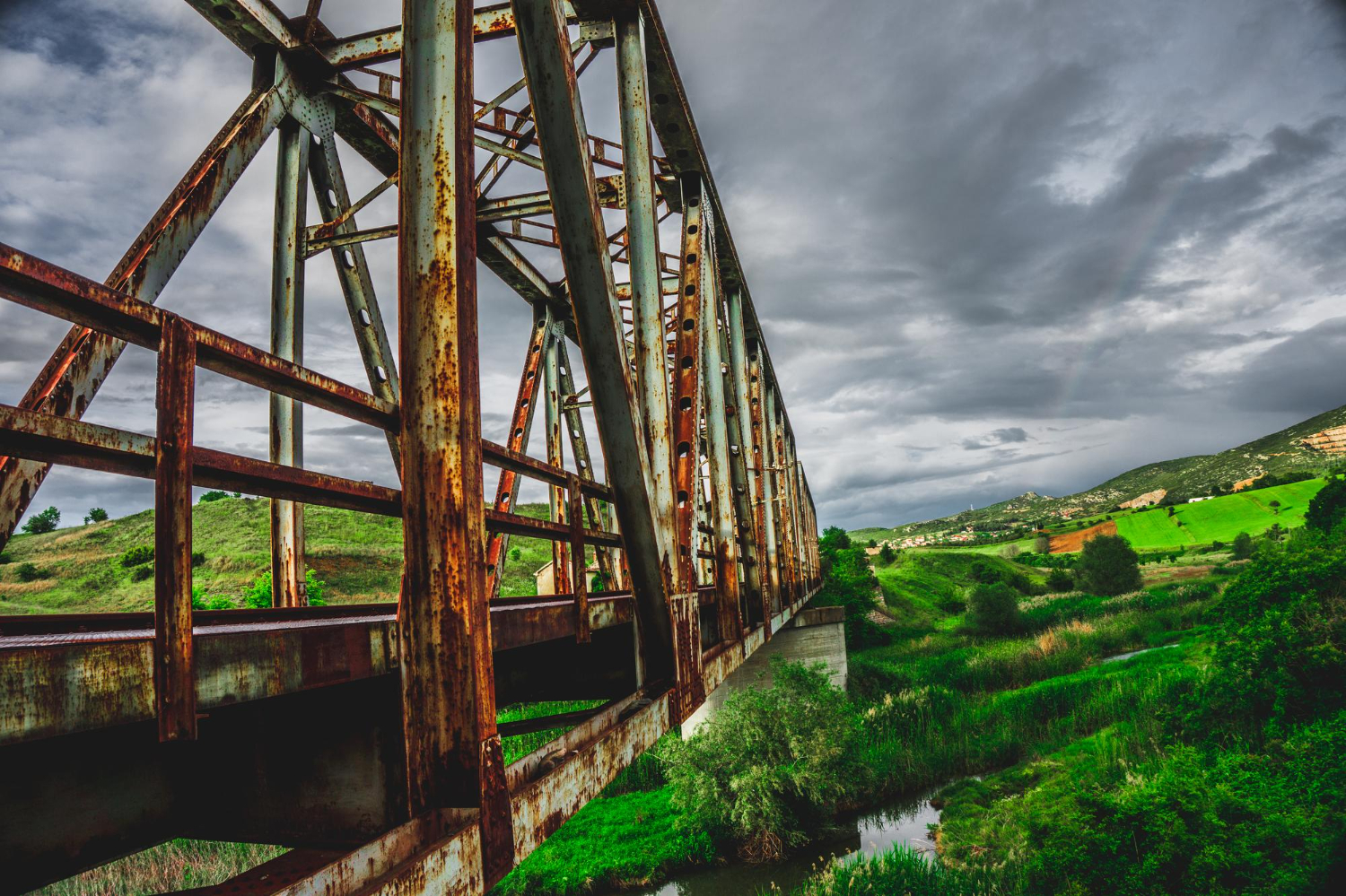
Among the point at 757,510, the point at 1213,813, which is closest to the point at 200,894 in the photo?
the point at 757,510

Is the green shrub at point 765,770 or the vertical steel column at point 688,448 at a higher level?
the vertical steel column at point 688,448

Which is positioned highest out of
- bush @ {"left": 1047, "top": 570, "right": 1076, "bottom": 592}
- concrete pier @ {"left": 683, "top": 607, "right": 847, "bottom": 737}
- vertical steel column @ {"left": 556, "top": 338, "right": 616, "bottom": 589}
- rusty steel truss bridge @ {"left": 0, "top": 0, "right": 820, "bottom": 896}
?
vertical steel column @ {"left": 556, "top": 338, "right": 616, "bottom": 589}

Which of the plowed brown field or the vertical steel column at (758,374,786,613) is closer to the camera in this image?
Answer: the vertical steel column at (758,374,786,613)

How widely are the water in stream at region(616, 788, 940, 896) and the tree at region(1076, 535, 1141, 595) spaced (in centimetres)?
4234

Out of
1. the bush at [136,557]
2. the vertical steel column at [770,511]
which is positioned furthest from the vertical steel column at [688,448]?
the bush at [136,557]

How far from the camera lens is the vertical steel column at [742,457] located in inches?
302

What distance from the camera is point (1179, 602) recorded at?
4509 cm

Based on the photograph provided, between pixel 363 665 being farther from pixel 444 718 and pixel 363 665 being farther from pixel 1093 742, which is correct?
pixel 1093 742

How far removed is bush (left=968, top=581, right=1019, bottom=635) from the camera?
43.1 meters

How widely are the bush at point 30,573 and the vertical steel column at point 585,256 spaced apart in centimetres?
5531

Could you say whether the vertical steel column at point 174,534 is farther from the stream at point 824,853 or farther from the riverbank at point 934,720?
the stream at point 824,853

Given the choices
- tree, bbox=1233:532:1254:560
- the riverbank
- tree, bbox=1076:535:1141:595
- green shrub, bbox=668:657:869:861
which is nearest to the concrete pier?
green shrub, bbox=668:657:869:861

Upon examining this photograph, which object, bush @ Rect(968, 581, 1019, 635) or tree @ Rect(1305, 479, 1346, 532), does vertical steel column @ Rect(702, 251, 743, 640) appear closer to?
tree @ Rect(1305, 479, 1346, 532)

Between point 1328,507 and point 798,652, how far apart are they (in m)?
31.1
